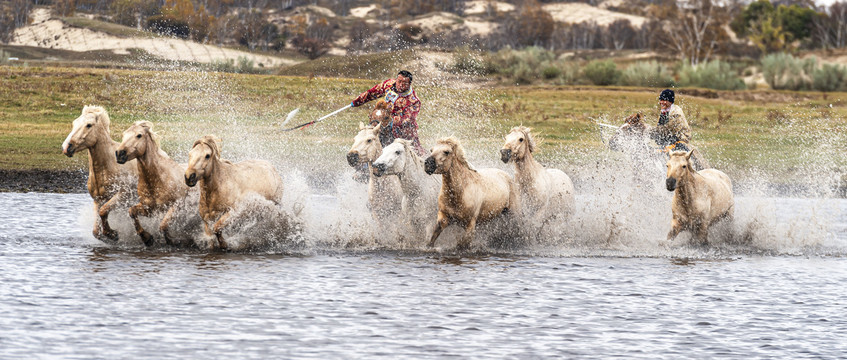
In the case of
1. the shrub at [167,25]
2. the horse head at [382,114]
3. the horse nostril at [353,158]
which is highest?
the shrub at [167,25]

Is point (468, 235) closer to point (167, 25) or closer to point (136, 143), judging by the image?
point (136, 143)

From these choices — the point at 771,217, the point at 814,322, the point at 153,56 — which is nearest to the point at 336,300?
the point at 814,322

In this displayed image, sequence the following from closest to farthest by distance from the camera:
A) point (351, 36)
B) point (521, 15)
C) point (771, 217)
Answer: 1. point (771, 217)
2. point (351, 36)
3. point (521, 15)

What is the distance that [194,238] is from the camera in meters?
13.3

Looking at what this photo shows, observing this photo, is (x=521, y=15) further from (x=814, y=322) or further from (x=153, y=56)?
(x=814, y=322)

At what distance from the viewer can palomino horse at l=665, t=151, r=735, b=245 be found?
1409 cm

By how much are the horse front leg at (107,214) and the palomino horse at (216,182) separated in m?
1.03

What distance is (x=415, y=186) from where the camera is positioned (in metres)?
13.4

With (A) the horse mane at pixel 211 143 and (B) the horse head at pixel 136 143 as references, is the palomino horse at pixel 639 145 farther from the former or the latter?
(B) the horse head at pixel 136 143

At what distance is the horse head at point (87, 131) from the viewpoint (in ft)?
40.8

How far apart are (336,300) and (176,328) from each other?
1847mm

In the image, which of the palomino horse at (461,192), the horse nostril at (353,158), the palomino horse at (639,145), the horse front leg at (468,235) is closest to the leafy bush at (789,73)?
the palomino horse at (639,145)

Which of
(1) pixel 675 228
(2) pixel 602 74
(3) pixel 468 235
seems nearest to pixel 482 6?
(2) pixel 602 74

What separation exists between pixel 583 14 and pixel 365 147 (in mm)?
102811
